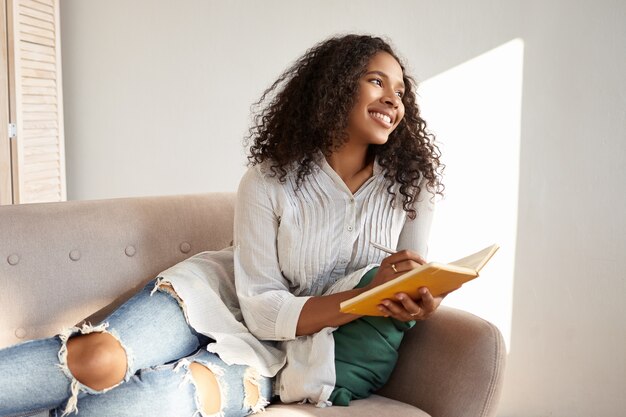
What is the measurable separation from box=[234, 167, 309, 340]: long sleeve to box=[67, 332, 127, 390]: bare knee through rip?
325 millimetres

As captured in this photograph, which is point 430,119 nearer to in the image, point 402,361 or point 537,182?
point 537,182

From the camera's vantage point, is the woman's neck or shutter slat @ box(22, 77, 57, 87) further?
shutter slat @ box(22, 77, 57, 87)

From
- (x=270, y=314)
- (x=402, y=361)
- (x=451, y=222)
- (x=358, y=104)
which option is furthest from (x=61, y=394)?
(x=451, y=222)

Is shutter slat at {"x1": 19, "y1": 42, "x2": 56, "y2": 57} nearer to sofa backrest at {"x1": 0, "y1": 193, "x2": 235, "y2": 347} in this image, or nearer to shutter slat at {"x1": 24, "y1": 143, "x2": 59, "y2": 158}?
shutter slat at {"x1": 24, "y1": 143, "x2": 59, "y2": 158}

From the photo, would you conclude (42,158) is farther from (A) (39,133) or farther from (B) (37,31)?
(B) (37,31)

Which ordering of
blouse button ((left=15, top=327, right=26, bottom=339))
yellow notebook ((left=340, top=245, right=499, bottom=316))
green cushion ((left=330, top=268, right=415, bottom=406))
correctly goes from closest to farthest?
yellow notebook ((left=340, top=245, right=499, bottom=316)) → green cushion ((left=330, top=268, right=415, bottom=406)) → blouse button ((left=15, top=327, right=26, bottom=339))

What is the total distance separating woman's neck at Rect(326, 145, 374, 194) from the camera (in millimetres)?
2055

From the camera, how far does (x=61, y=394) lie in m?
1.61

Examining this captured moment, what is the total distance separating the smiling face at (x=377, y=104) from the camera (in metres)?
1.99

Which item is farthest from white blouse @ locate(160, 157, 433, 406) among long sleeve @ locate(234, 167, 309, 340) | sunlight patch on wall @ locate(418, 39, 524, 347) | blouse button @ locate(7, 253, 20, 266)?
sunlight patch on wall @ locate(418, 39, 524, 347)

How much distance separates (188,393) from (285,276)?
0.41 meters

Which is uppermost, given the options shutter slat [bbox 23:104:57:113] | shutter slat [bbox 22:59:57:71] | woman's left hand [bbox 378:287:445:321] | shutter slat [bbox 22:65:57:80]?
shutter slat [bbox 22:59:57:71]

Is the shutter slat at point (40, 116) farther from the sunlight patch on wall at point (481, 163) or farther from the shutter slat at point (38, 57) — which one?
the sunlight patch on wall at point (481, 163)

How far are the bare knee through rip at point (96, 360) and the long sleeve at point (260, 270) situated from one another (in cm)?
32
